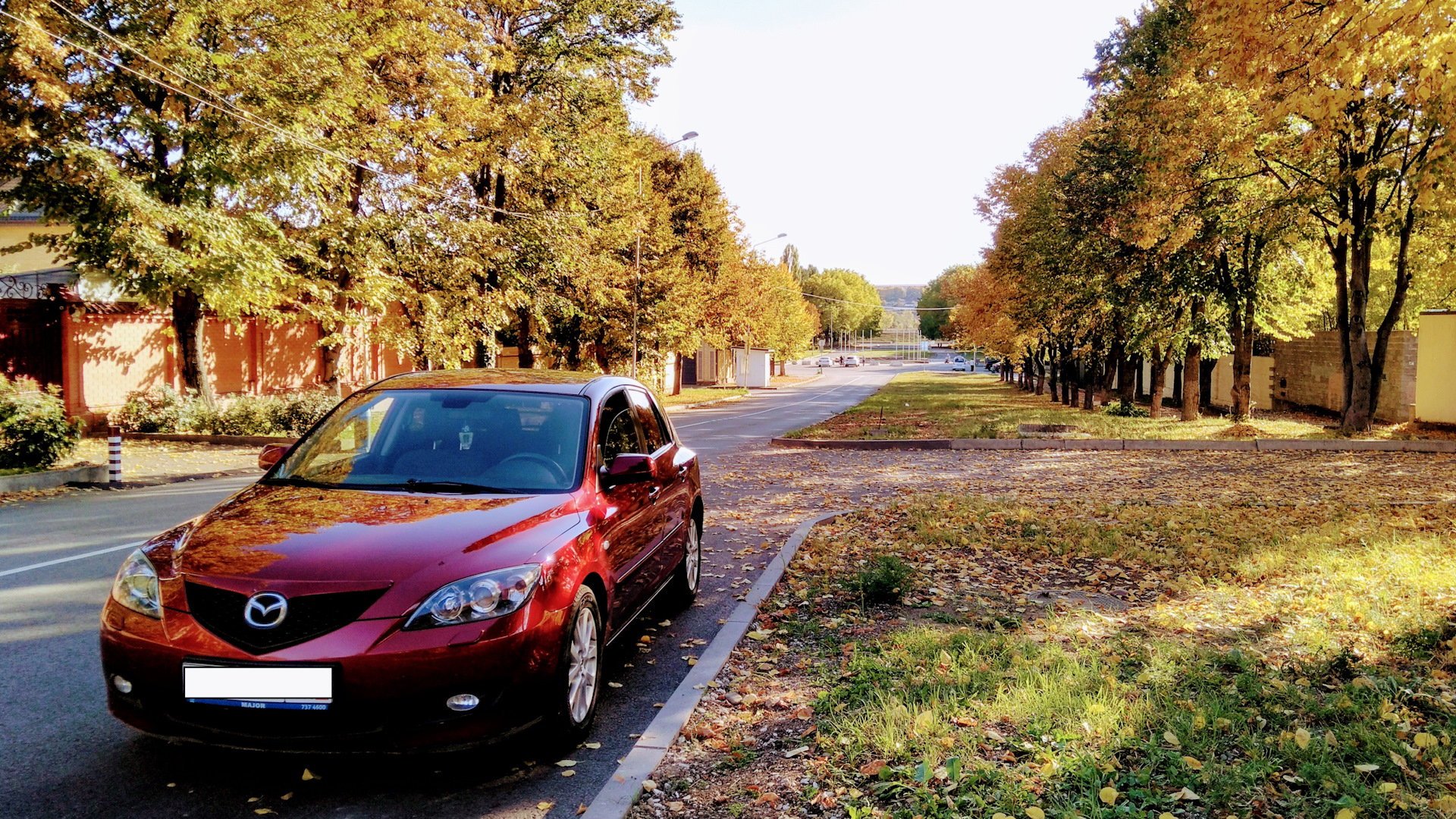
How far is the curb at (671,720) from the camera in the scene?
11.0 ft

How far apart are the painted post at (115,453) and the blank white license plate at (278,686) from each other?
11.4 metres

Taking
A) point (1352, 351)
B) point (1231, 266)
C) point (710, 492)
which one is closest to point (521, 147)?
point (710, 492)

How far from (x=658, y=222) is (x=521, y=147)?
41.2 ft

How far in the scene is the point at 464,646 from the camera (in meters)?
3.32

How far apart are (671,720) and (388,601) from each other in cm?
146

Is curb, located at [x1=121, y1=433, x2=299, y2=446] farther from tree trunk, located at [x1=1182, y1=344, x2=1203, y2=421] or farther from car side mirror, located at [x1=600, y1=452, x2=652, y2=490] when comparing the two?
tree trunk, located at [x1=1182, y1=344, x2=1203, y2=421]

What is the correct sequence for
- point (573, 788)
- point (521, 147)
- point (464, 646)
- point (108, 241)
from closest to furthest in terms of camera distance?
1. point (464, 646)
2. point (573, 788)
3. point (108, 241)
4. point (521, 147)

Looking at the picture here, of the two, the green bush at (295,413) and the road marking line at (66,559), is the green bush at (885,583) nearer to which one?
the road marking line at (66,559)

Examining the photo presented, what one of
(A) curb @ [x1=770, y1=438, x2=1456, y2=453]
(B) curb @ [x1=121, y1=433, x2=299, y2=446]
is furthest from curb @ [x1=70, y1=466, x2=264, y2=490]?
(A) curb @ [x1=770, y1=438, x2=1456, y2=453]

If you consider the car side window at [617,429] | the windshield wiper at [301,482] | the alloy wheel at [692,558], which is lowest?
the alloy wheel at [692,558]

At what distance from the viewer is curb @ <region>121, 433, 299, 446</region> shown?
17.8 meters

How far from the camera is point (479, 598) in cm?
343

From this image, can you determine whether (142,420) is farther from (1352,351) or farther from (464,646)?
(1352,351)

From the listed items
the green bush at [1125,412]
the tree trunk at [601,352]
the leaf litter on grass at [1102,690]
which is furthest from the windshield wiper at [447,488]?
the tree trunk at [601,352]
